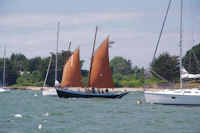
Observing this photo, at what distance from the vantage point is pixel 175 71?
458ft

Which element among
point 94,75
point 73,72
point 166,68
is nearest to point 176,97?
point 94,75

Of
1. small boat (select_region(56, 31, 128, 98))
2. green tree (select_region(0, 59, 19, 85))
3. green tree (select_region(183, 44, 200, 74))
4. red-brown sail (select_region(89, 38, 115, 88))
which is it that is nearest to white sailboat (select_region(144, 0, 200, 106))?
red-brown sail (select_region(89, 38, 115, 88))

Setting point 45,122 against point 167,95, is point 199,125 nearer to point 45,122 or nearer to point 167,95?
point 45,122

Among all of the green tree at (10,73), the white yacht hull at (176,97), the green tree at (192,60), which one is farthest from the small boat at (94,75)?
the green tree at (10,73)

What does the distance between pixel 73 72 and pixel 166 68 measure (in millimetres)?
Answer: 73368

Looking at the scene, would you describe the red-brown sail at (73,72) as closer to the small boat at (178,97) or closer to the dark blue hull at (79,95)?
the dark blue hull at (79,95)

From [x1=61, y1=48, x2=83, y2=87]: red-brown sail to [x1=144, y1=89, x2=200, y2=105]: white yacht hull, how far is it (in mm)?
18660

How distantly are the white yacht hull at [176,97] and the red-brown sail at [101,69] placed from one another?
14507 mm

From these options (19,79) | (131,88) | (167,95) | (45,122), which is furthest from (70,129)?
(19,79)

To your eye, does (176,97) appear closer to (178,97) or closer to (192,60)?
(178,97)

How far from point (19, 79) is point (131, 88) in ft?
149

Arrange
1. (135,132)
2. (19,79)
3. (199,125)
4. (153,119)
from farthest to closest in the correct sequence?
(19,79) < (153,119) < (199,125) < (135,132)

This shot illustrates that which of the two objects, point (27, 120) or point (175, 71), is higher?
point (175, 71)

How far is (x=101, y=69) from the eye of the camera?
228ft
